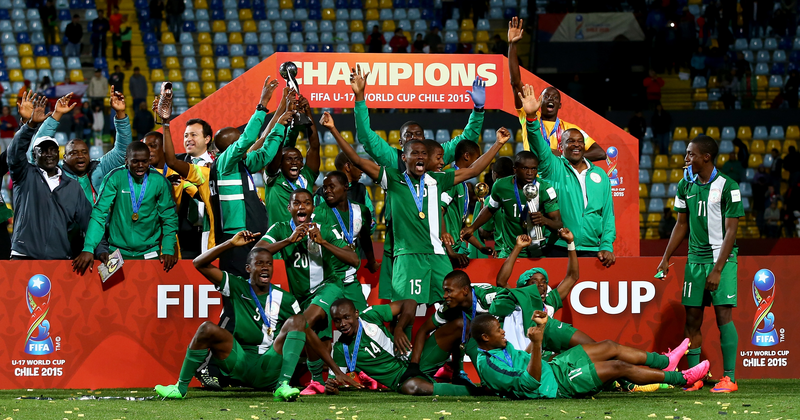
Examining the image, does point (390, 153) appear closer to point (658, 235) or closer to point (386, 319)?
point (386, 319)

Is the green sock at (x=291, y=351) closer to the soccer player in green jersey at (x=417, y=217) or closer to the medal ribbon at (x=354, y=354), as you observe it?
the medal ribbon at (x=354, y=354)

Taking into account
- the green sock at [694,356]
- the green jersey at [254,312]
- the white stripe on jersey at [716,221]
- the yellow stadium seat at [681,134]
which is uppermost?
the yellow stadium seat at [681,134]

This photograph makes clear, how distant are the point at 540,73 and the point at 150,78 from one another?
8.32 meters

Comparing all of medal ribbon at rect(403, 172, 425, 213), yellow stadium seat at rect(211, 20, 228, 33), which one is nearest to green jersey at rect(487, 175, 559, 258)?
medal ribbon at rect(403, 172, 425, 213)

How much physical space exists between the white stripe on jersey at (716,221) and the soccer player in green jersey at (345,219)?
2.77 metres

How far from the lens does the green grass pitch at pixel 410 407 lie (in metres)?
6.02

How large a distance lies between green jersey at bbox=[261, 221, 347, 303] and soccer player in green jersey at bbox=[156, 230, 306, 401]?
28 centimetres

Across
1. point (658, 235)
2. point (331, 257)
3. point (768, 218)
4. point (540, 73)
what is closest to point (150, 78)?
point (540, 73)

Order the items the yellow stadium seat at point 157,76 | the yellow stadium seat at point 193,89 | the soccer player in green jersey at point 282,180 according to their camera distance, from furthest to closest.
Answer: the yellow stadium seat at point 157,76 → the yellow stadium seat at point 193,89 → the soccer player in green jersey at point 282,180

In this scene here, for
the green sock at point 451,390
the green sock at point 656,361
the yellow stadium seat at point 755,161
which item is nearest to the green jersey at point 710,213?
the green sock at point 656,361

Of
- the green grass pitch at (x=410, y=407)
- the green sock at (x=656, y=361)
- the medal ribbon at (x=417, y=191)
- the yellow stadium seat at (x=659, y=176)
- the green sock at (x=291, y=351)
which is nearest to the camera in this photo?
the green grass pitch at (x=410, y=407)

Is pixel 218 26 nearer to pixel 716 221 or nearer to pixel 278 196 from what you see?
pixel 278 196

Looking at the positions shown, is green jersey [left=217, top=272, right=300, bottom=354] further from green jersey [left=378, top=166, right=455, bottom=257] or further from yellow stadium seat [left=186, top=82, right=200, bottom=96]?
yellow stadium seat [left=186, top=82, right=200, bottom=96]

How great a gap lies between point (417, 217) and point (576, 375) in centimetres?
185
